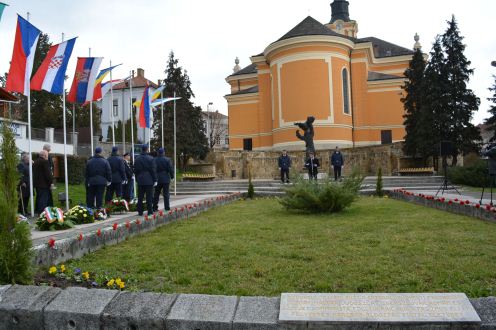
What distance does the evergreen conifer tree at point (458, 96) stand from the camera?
25.7m

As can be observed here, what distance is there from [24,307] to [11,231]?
977 millimetres

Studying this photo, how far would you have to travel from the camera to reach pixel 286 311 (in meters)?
3.49

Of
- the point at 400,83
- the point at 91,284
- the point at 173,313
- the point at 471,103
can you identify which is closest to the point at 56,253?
the point at 91,284

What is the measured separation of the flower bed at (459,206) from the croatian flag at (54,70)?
35.0 ft

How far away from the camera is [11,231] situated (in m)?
4.50

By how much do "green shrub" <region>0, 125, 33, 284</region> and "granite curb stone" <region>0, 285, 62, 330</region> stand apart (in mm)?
456

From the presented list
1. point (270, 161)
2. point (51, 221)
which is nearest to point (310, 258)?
point (51, 221)

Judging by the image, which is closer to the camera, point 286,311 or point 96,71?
point 286,311

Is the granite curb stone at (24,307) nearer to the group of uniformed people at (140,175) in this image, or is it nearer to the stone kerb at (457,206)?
the group of uniformed people at (140,175)

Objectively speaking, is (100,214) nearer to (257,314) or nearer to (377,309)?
(257,314)

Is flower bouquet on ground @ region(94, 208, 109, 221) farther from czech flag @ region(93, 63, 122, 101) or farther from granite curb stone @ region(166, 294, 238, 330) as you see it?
granite curb stone @ region(166, 294, 238, 330)

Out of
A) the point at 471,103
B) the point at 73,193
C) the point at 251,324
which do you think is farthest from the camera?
the point at 471,103

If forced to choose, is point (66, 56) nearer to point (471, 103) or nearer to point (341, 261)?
point (341, 261)

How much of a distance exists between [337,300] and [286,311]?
18.3 inches
